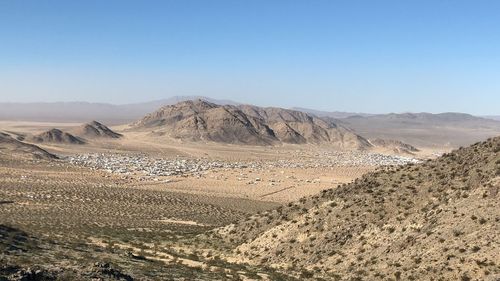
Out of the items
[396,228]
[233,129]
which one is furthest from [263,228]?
[233,129]

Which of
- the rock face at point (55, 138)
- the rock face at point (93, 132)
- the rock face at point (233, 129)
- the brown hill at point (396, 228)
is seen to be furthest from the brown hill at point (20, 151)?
the brown hill at point (396, 228)

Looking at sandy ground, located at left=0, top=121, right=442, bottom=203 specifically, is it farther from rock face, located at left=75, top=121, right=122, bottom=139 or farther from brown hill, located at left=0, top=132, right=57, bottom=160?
brown hill, located at left=0, top=132, right=57, bottom=160

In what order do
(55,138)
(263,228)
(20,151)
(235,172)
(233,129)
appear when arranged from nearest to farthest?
(263,228)
(235,172)
(20,151)
(55,138)
(233,129)

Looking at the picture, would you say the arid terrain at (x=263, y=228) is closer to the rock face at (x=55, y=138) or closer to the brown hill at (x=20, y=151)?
the brown hill at (x=20, y=151)

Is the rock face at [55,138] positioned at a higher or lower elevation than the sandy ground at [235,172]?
higher

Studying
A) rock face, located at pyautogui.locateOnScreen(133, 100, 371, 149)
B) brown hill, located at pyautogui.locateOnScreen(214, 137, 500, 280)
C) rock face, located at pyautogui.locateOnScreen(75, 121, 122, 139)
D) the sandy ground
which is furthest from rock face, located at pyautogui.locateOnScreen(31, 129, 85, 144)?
brown hill, located at pyautogui.locateOnScreen(214, 137, 500, 280)

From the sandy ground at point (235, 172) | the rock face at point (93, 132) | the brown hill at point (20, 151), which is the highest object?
the rock face at point (93, 132)

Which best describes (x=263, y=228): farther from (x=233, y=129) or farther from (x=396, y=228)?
(x=233, y=129)

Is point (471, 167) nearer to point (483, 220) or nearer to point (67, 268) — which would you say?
point (483, 220)
